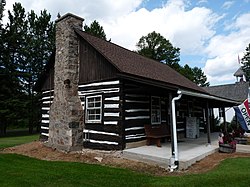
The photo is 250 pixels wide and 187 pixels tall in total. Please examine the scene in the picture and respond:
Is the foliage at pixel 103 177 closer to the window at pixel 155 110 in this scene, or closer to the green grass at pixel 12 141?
the window at pixel 155 110

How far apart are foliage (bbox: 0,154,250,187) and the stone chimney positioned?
281cm

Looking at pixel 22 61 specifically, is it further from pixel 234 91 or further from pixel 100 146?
pixel 234 91

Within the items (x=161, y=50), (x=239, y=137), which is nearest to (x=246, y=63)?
(x=161, y=50)

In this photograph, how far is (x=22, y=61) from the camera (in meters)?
30.0

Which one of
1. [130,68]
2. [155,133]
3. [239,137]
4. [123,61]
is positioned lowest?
[239,137]

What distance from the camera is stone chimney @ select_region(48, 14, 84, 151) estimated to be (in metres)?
10.8

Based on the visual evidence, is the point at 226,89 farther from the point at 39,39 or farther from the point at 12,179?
the point at 12,179

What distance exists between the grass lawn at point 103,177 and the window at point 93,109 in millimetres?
2849

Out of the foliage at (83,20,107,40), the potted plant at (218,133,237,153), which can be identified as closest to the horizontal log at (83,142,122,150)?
the potted plant at (218,133,237,153)

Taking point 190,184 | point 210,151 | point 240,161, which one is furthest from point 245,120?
point 190,184

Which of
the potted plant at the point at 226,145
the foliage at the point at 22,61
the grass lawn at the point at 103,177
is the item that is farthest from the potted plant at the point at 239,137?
the foliage at the point at 22,61

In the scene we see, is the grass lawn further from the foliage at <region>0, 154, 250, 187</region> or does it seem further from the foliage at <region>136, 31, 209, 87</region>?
the foliage at <region>136, 31, 209, 87</region>

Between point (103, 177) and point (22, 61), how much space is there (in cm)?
2747

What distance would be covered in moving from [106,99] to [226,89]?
2391 cm
